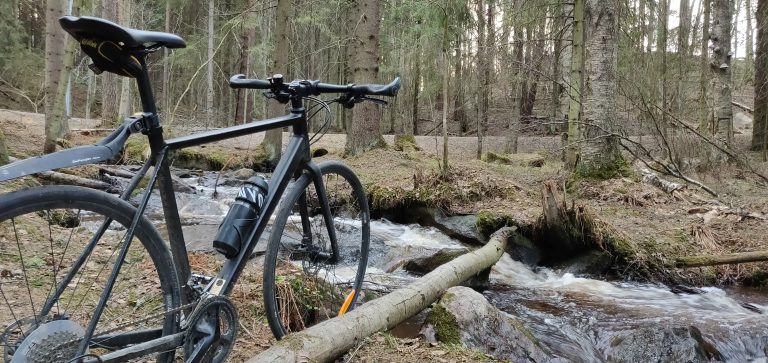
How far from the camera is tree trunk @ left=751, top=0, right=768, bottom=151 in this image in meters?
12.8

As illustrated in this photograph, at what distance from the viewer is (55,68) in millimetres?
9547

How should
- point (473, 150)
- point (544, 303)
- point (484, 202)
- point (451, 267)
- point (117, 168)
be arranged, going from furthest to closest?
point (473, 150), point (117, 168), point (484, 202), point (544, 303), point (451, 267)

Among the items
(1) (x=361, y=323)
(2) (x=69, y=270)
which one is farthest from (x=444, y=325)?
(2) (x=69, y=270)

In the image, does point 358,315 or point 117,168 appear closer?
point 358,315

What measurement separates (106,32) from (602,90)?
7.80 meters

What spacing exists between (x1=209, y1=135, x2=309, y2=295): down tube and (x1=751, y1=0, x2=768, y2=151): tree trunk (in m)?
13.3

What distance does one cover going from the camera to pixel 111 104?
16594mm

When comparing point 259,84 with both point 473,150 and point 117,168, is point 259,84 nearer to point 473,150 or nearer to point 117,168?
point 117,168

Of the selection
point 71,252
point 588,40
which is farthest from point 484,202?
point 71,252

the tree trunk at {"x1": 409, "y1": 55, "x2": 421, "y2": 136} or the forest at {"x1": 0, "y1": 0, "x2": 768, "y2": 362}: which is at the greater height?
Result: the tree trunk at {"x1": 409, "y1": 55, "x2": 421, "y2": 136}

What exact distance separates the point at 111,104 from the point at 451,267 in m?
15.8

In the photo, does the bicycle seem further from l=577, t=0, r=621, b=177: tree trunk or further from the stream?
l=577, t=0, r=621, b=177: tree trunk

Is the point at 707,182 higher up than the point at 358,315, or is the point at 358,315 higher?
the point at 707,182

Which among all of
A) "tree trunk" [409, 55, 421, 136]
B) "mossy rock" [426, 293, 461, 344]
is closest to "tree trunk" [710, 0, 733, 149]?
"tree trunk" [409, 55, 421, 136]
